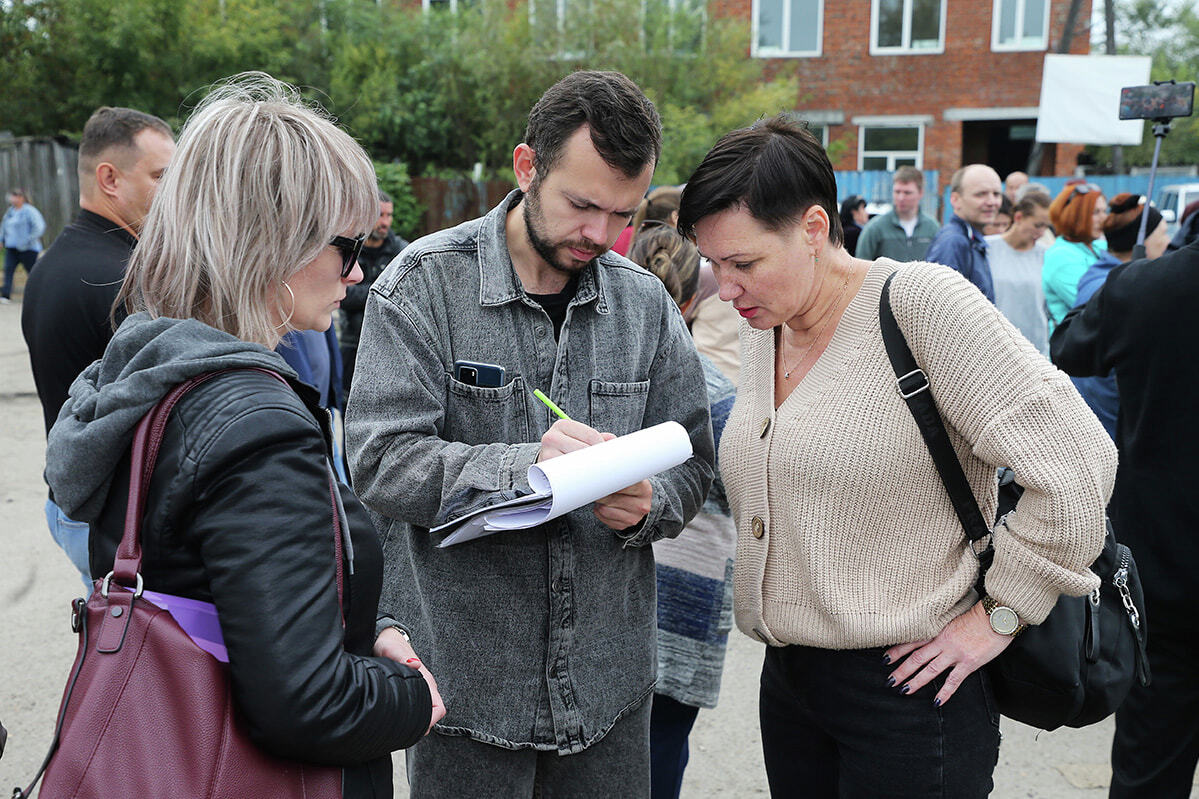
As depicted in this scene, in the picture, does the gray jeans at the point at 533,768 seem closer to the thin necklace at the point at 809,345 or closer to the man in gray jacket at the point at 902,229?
the thin necklace at the point at 809,345

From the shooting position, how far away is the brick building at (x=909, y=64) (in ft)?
68.0

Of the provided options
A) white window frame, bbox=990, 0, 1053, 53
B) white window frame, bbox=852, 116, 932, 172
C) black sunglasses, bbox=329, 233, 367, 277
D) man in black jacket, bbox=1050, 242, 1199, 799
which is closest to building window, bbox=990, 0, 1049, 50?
white window frame, bbox=990, 0, 1053, 53

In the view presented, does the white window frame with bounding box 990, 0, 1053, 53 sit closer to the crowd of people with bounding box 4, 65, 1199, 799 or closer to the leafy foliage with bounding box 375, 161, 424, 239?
the leafy foliage with bounding box 375, 161, 424, 239

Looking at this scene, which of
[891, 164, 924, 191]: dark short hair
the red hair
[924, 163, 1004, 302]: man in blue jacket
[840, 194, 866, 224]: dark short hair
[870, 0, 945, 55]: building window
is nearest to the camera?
the red hair

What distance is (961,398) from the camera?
1.70 m

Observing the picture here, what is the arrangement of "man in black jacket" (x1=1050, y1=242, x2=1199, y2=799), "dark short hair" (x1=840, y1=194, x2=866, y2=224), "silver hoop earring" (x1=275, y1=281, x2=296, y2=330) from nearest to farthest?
"silver hoop earring" (x1=275, y1=281, x2=296, y2=330)
"man in black jacket" (x1=1050, y1=242, x2=1199, y2=799)
"dark short hair" (x1=840, y1=194, x2=866, y2=224)

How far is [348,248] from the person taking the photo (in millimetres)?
1495

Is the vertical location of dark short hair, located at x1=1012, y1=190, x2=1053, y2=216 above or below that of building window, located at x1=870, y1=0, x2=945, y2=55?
below

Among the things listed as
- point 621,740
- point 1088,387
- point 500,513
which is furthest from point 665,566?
point 1088,387

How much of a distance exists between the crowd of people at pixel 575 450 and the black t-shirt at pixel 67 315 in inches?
61.2

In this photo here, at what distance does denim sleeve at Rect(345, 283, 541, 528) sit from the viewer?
70.2 inches

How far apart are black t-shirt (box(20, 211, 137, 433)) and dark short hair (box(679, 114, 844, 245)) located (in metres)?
1.99

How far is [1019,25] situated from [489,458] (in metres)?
22.7

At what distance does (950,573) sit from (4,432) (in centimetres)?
779
